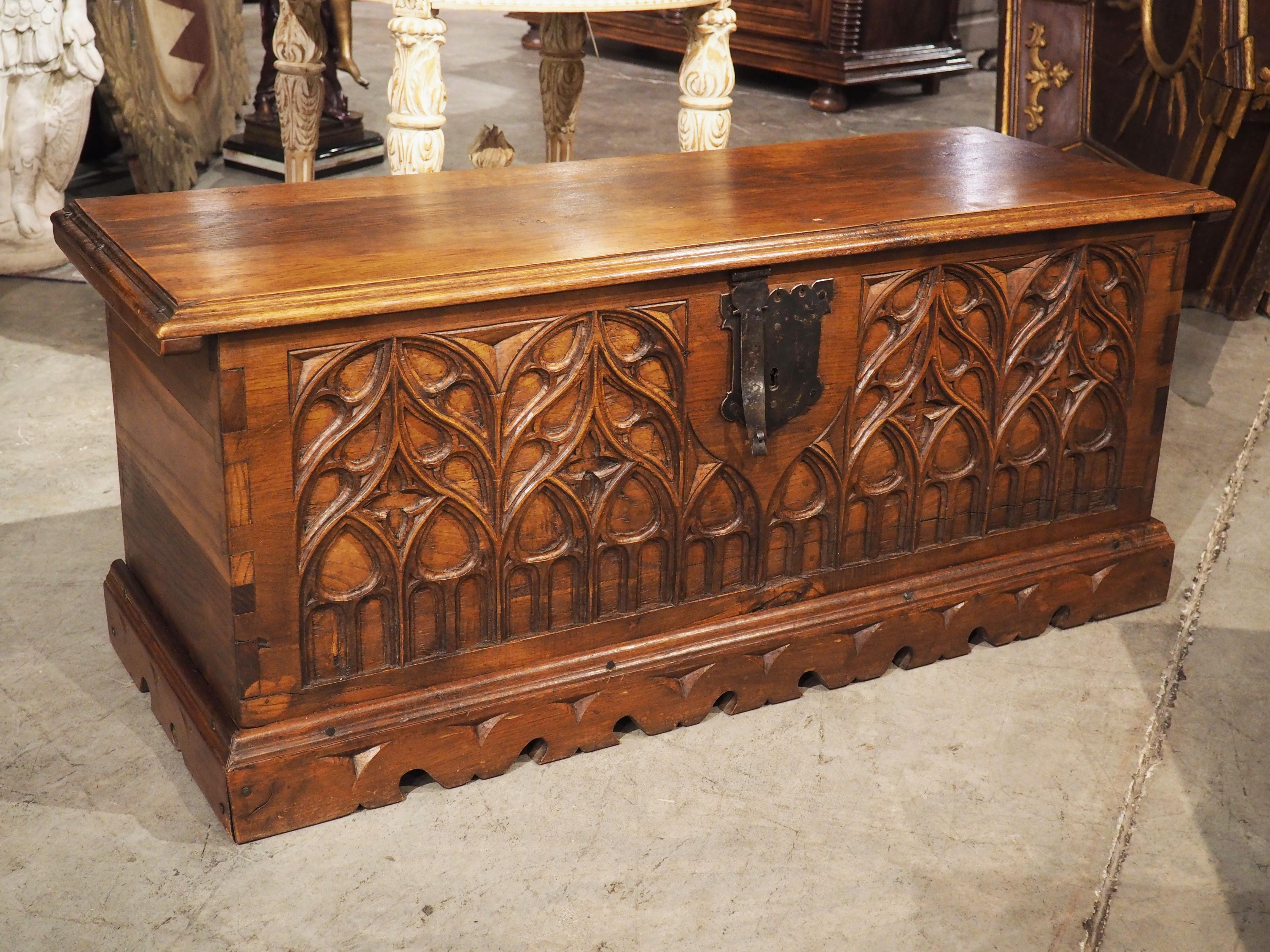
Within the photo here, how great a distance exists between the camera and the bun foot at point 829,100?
5629 mm

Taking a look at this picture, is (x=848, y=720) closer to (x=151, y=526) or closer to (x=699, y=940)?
(x=699, y=940)

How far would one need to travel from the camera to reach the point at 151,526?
190 centimetres

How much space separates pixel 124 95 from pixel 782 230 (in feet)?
9.29

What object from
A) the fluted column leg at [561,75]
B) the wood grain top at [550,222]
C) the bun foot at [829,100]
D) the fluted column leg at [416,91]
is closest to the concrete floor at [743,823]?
the wood grain top at [550,222]

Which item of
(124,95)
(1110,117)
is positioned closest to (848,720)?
(1110,117)

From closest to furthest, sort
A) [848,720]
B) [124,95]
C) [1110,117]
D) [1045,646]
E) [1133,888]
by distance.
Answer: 1. [1133,888]
2. [848,720]
3. [1045,646]
4. [1110,117]
5. [124,95]

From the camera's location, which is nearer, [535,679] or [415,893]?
[415,893]

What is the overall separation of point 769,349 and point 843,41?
4.08m

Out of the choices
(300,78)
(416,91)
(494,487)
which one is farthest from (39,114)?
(494,487)

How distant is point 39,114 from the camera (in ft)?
11.8

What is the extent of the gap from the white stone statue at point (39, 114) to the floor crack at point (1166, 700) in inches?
114

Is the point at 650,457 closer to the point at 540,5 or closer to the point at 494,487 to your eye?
the point at 494,487

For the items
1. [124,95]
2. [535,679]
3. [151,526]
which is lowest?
[535,679]

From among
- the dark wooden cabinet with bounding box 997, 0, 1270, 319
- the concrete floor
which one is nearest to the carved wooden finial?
the concrete floor
